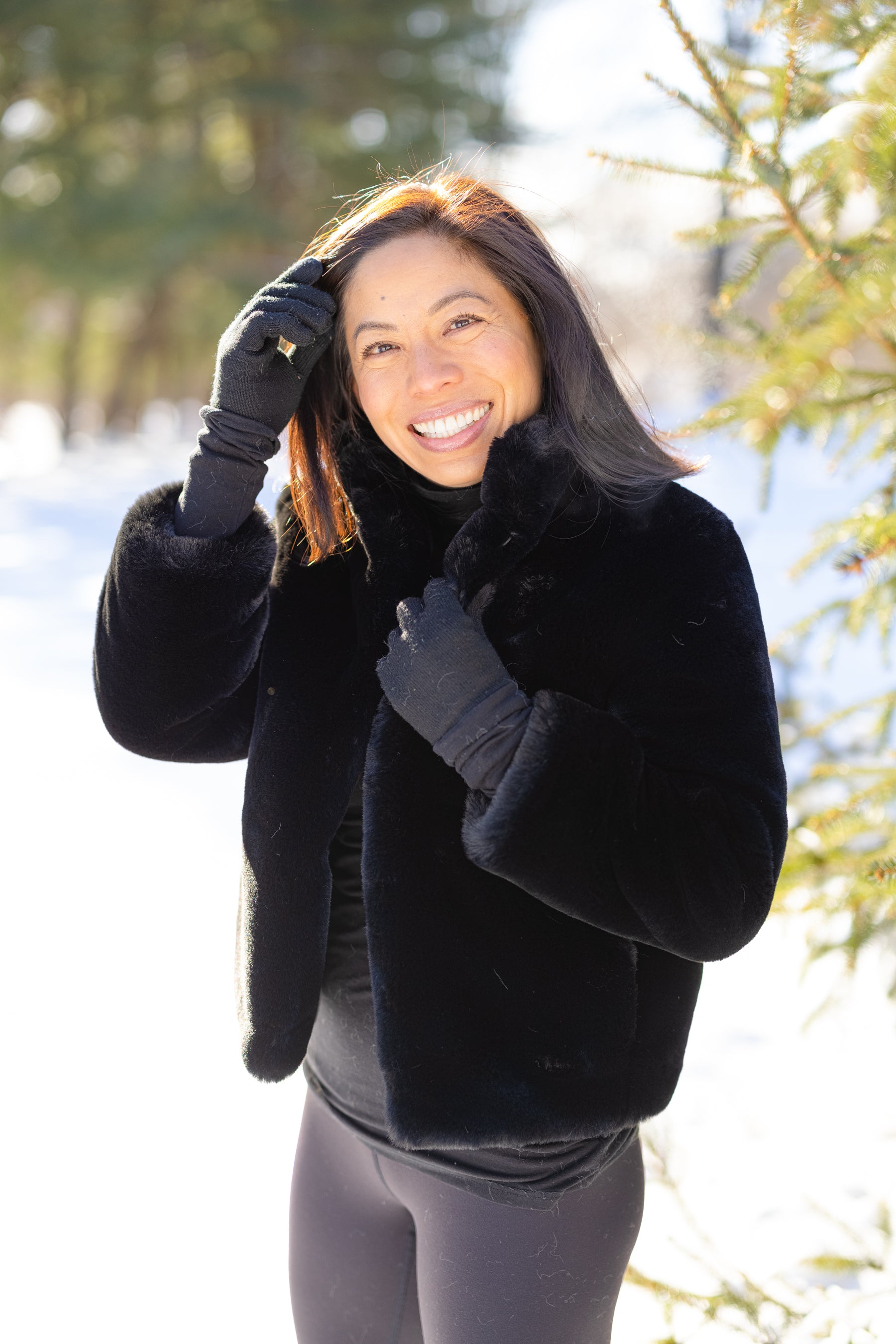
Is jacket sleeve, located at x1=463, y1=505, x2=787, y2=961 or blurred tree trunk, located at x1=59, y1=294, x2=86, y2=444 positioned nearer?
jacket sleeve, located at x1=463, y1=505, x2=787, y2=961

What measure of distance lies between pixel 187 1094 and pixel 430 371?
2369 mm

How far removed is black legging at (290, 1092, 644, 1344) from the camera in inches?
46.3

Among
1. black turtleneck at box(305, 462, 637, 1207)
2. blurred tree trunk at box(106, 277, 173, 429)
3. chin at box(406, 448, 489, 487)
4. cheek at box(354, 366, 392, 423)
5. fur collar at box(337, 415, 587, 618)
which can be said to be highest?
blurred tree trunk at box(106, 277, 173, 429)

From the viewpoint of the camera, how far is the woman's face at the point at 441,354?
1.32m

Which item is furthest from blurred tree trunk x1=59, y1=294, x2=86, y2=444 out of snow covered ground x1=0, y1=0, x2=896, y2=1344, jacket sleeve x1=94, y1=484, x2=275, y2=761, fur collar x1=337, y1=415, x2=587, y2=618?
fur collar x1=337, y1=415, x2=587, y2=618

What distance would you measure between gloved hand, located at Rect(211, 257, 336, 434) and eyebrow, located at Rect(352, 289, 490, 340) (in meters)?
0.05

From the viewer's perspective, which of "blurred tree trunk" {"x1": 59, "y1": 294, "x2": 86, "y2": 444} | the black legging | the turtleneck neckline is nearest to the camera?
the black legging

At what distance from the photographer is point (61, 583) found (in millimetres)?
8047

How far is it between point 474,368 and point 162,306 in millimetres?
17815

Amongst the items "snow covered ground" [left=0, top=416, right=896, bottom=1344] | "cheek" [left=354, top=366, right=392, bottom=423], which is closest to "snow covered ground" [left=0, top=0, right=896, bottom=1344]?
"snow covered ground" [left=0, top=416, right=896, bottom=1344]

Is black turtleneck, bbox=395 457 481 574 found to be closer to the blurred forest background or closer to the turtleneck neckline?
the turtleneck neckline

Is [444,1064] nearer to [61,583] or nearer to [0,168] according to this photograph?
[61,583]

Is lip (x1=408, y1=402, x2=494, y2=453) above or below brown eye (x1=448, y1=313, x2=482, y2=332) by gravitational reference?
below

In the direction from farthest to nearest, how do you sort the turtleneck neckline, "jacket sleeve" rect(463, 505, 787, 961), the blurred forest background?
1. the blurred forest background
2. the turtleneck neckline
3. "jacket sleeve" rect(463, 505, 787, 961)
